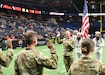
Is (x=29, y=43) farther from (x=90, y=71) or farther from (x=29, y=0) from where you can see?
(x=29, y=0)

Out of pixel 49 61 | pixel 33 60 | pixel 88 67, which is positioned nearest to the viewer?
pixel 88 67

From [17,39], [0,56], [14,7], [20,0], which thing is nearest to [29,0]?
[20,0]

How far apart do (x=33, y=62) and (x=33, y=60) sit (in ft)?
0.11

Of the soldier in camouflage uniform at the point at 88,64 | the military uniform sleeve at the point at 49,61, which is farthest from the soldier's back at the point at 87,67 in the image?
the military uniform sleeve at the point at 49,61

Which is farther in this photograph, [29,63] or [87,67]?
[29,63]

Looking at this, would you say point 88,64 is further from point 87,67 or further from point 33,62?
point 33,62

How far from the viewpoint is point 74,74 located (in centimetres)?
461

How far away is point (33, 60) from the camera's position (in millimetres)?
4895

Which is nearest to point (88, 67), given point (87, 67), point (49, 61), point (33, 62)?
point (87, 67)

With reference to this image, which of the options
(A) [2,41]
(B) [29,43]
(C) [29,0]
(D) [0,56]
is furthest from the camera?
(C) [29,0]

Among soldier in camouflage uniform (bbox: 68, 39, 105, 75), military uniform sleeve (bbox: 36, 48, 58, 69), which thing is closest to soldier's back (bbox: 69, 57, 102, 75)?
soldier in camouflage uniform (bbox: 68, 39, 105, 75)

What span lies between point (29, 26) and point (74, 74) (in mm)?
36652

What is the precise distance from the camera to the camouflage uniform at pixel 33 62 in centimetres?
477

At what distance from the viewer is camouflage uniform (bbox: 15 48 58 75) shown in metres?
4.77
